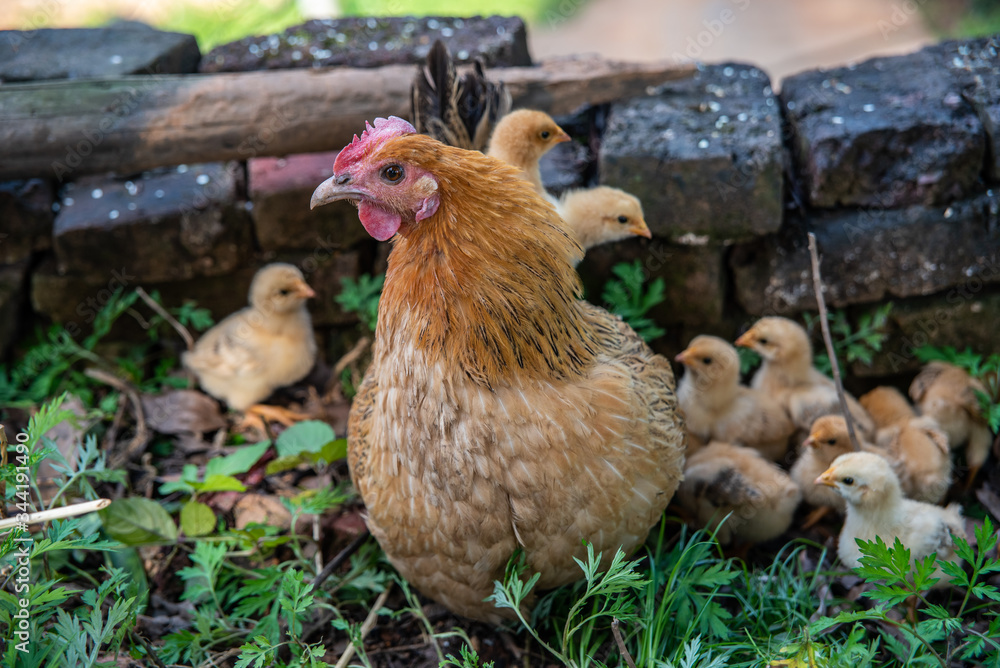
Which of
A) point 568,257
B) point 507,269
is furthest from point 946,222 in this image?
point 507,269

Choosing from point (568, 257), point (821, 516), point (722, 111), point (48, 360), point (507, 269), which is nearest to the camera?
point (507, 269)

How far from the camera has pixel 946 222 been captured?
3291mm

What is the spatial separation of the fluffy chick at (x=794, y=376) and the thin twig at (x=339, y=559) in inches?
72.9

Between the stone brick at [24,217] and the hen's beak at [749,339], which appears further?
the stone brick at [24,217]

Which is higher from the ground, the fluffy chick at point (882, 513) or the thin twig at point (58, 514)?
the thin twig at point (58, 514)

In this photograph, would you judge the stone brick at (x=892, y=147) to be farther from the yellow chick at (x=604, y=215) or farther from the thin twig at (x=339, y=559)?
the thin twig at (x=339, y=559)

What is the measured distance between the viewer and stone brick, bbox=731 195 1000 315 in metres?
3.30

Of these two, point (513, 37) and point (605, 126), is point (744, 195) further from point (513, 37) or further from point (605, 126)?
point (513, 37)

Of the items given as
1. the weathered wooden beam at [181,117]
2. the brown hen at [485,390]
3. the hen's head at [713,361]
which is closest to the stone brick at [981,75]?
the hen's head at [713,361]

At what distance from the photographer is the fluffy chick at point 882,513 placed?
2703 mm

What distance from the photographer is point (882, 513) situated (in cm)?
276

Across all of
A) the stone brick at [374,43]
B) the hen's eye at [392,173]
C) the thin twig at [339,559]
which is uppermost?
the stone brick at [374,43]

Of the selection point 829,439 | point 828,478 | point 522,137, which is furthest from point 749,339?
point 522,137

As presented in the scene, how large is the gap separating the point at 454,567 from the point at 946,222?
260cm
